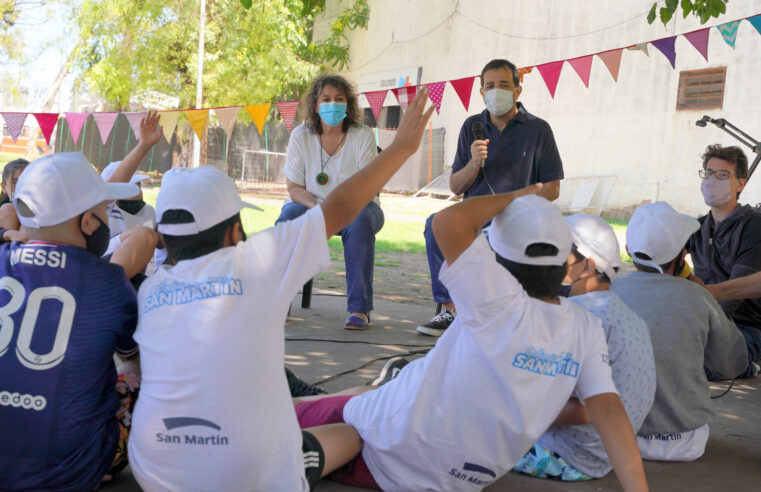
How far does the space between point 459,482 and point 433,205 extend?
18.7 metres

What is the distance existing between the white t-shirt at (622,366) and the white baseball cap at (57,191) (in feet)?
5.64

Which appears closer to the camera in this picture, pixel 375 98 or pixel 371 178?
pixel 371 178

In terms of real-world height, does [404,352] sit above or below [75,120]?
below

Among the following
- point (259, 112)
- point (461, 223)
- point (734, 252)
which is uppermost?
point (259, 112)

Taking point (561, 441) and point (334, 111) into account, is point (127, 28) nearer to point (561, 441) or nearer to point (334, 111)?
point (334, 111)

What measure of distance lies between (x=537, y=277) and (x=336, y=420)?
3.14 feet

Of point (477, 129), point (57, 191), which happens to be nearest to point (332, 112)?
point (477, 129)

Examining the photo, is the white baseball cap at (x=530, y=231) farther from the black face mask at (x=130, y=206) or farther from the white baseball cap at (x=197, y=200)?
the black face mask at (x=130, y=206)

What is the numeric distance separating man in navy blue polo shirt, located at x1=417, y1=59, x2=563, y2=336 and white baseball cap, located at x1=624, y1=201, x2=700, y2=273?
224cm

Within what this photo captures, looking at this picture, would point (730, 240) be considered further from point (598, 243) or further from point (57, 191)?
point (57, 191)

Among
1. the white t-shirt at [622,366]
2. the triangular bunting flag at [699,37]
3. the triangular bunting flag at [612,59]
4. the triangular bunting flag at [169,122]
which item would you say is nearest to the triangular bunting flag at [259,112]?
the triangular bunting flag at [169,122]

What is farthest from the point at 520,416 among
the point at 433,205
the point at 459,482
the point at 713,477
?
the point at 433,205

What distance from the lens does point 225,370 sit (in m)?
2.16

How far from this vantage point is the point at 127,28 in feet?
70.8
